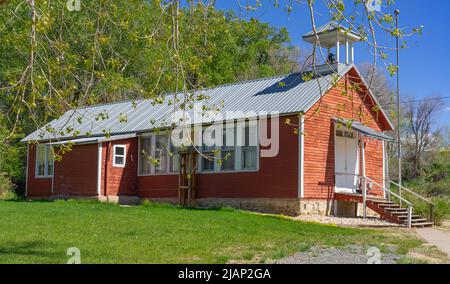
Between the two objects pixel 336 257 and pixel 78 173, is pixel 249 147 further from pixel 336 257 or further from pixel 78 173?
pixel 336 257

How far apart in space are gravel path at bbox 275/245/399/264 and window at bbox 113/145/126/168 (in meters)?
14.1

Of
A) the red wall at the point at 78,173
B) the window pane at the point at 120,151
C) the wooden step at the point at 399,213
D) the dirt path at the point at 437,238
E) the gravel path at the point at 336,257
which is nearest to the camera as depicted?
the gravel path at the point at 336,257

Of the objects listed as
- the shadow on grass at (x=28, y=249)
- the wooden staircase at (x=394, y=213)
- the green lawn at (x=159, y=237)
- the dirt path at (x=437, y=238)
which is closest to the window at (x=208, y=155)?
the green lawn at (x=159, y=237)

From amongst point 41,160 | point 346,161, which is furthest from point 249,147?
point 41,160

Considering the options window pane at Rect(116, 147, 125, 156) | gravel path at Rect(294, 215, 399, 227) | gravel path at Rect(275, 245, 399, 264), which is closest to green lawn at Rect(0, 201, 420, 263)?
gravel path at Rect(275, 245, 399, 264)

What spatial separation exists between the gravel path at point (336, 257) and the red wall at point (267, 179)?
26.7 feet

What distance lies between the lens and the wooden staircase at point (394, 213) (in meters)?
18.4

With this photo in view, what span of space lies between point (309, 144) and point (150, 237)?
8.85 meters

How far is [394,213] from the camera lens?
1914 centimetres

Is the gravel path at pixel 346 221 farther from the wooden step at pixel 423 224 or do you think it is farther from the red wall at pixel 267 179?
the red wall at pixel 267 179

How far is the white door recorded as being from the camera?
68.2ft

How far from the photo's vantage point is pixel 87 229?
13.0 metres
